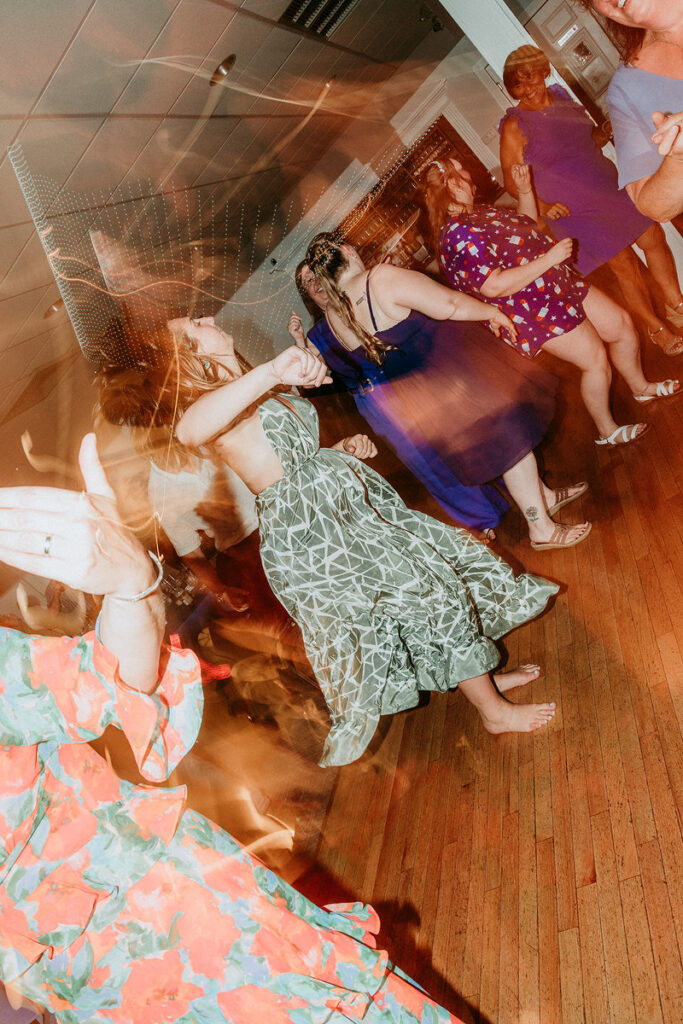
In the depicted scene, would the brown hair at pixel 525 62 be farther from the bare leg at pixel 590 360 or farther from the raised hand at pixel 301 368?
the raised hand at pixel 301 368

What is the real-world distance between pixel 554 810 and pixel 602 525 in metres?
1.15

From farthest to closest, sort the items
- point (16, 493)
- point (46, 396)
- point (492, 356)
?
1. point (46, 396)
2. point (492, 356)
3. point (16, 493)

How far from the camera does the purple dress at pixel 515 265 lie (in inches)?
87.7

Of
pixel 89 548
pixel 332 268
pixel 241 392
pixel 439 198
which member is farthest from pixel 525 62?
pixel 89 548

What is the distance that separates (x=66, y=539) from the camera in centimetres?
75

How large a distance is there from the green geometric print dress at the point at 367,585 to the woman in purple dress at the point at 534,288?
3.05 feet

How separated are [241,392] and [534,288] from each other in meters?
1.48

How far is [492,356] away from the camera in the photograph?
2.46 m

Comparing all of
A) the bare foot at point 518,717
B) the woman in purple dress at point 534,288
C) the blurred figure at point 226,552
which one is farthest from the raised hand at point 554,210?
the bare foot at point 518,717

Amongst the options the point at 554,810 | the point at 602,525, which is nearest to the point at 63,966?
the point at 554,810

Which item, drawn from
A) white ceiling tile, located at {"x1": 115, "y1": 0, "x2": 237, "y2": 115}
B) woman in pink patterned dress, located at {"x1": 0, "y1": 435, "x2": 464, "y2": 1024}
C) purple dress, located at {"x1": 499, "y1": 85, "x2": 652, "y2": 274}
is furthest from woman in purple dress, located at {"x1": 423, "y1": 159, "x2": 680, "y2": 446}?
woman in pink patterned dress, located at {"x1": 0, "y1": 435, "x2": 464, "y2": 1024}

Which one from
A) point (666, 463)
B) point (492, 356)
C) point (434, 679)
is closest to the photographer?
point (434, 679)

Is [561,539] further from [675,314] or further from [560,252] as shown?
[675,314]

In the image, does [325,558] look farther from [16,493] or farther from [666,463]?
[666,463]
